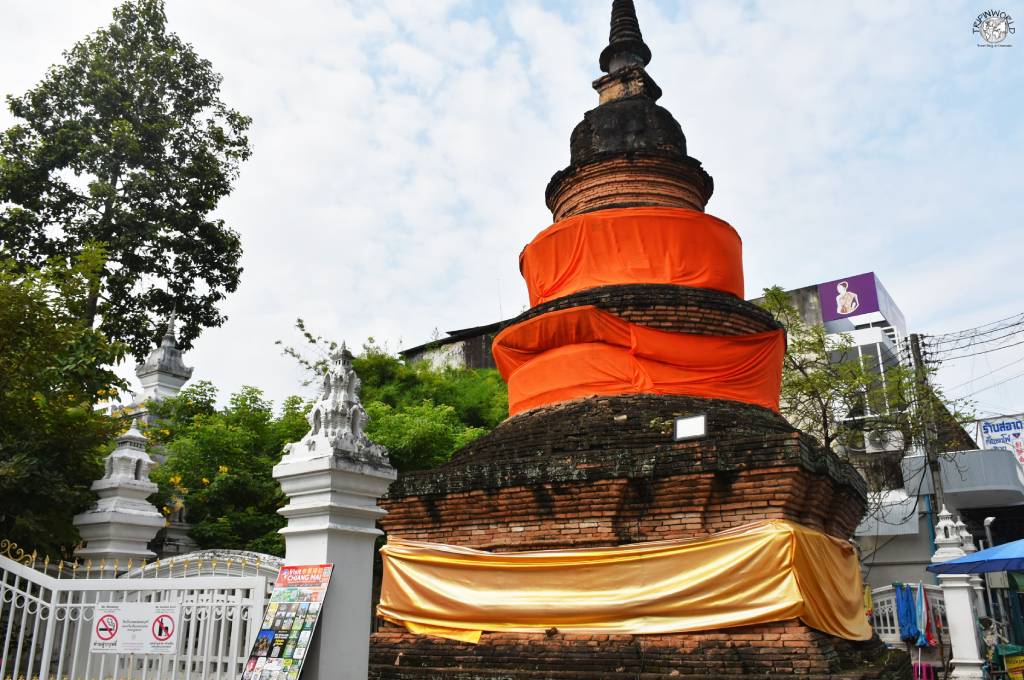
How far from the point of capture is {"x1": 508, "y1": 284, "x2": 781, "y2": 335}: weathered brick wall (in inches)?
449

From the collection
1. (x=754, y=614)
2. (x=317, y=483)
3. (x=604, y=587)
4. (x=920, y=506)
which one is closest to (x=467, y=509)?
(x=604, y=587)

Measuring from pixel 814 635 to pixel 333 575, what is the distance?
4981 millimetres

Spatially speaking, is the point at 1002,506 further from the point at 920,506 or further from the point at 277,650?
the point at 277,650

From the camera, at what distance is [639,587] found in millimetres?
8430

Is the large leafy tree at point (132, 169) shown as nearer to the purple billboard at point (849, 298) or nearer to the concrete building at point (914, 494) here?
the concrete building at point (914, 494)

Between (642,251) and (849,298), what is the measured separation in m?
21.5

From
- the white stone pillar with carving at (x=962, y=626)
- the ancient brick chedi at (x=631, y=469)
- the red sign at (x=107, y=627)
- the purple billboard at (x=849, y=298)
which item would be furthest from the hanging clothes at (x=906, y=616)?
the purple billboard at (x=849, y=298)

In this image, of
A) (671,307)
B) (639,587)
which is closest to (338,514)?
(639,587)

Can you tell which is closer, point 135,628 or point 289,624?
point 289,624

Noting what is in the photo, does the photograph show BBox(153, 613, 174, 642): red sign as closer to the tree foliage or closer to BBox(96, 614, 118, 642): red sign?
BBox(96, 614, 118, 642): red sign

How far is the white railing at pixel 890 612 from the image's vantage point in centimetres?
1446

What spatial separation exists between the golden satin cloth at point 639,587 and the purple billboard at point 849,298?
23029 millimetres

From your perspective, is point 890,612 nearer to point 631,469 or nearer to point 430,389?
point 631,469

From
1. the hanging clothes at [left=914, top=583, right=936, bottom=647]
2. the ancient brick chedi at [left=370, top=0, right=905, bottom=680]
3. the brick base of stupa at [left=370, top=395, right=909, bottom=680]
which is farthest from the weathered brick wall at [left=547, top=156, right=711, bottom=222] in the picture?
the hanging clothes at [left=914, top=583, right=936, bottom=647]
